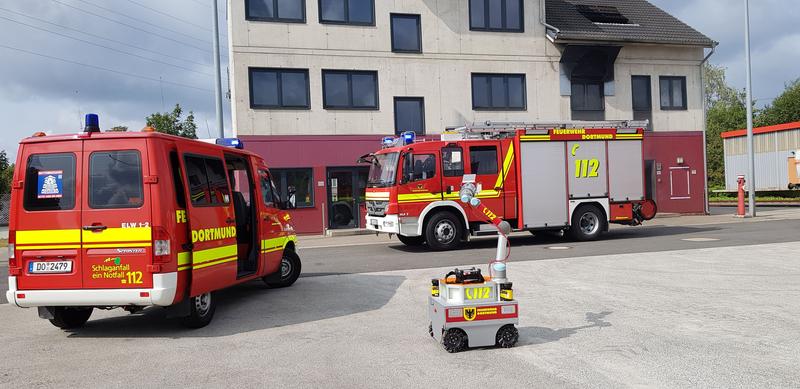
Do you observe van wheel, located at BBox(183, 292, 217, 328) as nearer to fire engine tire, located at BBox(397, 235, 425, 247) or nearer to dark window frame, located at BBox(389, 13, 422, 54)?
fire engine tire, located at BBox(397, 235, 425, 247)

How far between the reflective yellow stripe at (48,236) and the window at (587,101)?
2145 centimetres

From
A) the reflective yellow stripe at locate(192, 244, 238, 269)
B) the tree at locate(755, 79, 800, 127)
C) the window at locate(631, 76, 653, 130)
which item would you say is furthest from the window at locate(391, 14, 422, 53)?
the tree at locate(755, 79, 800, 127)

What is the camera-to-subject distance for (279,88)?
72.6 ft

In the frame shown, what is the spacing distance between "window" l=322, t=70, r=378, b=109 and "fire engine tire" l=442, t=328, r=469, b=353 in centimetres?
1746

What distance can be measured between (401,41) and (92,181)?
17824 mm

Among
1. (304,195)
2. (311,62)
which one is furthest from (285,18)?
(304,195)

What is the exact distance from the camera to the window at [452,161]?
15094 millimetres

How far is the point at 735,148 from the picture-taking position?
134 ft

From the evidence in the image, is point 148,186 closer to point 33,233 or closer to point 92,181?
point 92,181

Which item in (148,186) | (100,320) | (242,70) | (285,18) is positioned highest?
(285,18)

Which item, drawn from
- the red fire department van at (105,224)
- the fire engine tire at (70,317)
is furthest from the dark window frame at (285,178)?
the red fire department van at (105,224)

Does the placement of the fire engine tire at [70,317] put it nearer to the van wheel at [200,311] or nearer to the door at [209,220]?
the van wheel at [200,311]

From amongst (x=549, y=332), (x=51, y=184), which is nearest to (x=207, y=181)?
(x=51, y=184)

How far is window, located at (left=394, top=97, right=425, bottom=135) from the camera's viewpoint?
2342 cm
